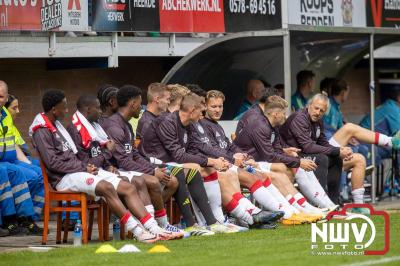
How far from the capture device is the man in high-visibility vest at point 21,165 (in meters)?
13.4

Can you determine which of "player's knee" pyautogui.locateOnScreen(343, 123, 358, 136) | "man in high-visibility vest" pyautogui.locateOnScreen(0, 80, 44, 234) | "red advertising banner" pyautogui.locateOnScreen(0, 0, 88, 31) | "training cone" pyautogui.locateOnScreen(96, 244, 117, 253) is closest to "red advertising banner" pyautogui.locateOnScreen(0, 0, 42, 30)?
"red advertising banner" pyautogui.locateOnScreen(0, 0, 88, 31)

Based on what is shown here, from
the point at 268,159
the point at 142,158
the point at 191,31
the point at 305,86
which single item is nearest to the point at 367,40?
the point at 305,86

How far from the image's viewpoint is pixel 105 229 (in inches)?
494

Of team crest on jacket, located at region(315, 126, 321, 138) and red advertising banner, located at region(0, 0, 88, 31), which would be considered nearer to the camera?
red advertising banner, located at region(0, 0, 88, 31)

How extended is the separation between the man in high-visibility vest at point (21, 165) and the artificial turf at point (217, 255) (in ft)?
6.06

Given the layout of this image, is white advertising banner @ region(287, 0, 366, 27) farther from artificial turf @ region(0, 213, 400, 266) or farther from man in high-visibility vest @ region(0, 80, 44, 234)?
artificial turf @ region(0, 213, 400, 266)

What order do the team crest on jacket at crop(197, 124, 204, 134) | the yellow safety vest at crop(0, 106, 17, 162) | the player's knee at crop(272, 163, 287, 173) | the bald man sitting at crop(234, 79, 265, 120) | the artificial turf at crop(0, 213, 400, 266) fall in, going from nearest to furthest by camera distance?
1. the artificial turf at crop(0, 213, 400, 266)
2. the yellow safety vest at crop(0, 106, 17, 162)
3. the team crest on jacket at crop(197, 124, 204, 134)
4. the player's knee at crop(272, 163, 287, 173)
5. the bald man sitting at crop(234, 79, 265, 120)

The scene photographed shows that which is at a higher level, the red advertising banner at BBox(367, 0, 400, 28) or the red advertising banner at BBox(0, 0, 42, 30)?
the red advertising banner at BBox(367, 0, 400, 28)

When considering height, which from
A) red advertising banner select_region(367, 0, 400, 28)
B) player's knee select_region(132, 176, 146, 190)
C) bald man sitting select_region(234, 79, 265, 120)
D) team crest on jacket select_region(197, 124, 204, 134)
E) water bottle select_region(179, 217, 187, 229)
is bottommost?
water bottle select_region(179, 217, 187, 229)

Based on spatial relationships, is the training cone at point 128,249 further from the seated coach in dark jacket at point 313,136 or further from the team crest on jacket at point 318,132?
the team crest on jacket at point 318,132

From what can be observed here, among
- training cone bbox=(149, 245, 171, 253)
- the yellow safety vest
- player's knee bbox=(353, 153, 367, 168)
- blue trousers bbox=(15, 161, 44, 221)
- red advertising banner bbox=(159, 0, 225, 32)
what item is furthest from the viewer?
red advertising banner bbox=(159, 0, 225, 32)

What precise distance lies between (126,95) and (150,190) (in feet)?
3.58

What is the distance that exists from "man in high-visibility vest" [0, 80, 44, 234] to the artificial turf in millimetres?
1848

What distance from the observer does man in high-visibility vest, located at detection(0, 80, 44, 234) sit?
13414 mm
